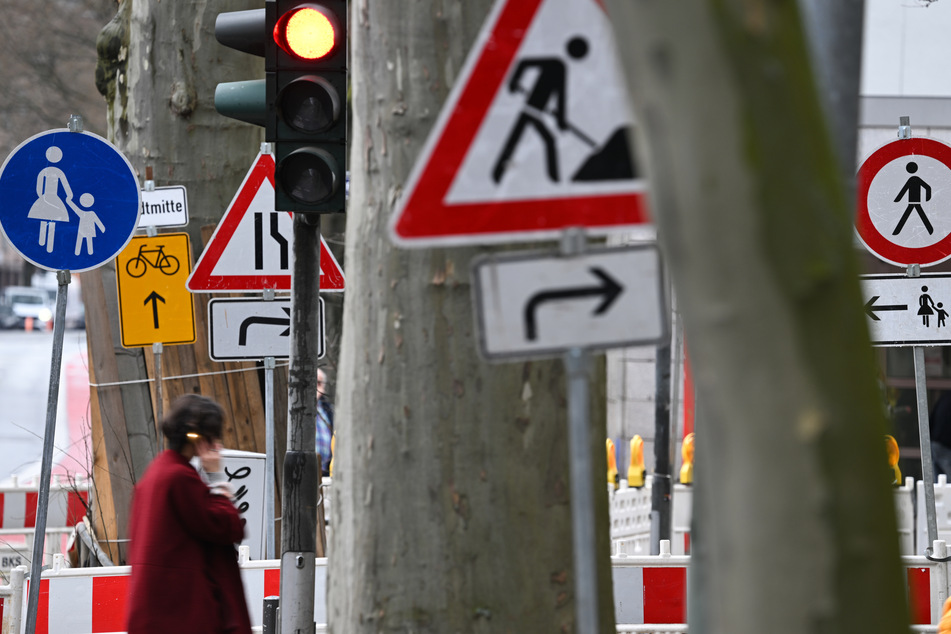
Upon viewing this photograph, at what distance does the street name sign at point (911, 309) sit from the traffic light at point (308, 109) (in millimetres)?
3359

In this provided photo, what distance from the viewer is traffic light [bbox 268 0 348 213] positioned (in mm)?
6254

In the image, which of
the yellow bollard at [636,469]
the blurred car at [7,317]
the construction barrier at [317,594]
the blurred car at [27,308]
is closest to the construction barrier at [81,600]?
the construction barrier at [317,594]

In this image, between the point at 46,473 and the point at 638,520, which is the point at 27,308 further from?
the point at 46,473

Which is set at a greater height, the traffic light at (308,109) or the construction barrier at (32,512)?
the traffic light at (308,109)

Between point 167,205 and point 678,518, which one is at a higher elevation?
point 167,205

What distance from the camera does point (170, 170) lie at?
9273 millimetres

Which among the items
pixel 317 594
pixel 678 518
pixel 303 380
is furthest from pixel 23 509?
pixel 303 380

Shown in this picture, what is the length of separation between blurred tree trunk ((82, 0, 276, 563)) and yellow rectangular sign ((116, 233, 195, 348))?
742 millimetres

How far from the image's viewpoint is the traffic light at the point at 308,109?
20.5ft

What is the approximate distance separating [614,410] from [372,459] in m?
16.9

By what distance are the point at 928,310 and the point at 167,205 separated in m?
4.66

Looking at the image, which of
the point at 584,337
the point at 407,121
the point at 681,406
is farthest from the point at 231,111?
the point at 681,406

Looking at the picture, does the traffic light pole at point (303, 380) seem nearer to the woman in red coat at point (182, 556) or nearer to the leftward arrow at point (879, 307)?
the woman in red coat at point (182, 556)

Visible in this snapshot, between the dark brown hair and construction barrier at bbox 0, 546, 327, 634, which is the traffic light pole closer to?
the dark brown hair
